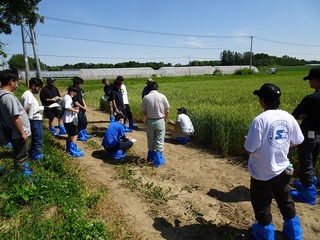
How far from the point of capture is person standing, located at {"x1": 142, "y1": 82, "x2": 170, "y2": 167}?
4965mm

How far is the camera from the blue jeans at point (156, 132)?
199 inches

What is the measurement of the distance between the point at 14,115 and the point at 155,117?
244cm

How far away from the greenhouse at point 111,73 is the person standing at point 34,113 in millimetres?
44985

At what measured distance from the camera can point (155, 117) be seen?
501 centimetres

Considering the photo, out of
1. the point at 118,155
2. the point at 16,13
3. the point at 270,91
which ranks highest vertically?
the point at 16,13

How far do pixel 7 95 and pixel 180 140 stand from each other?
440cm

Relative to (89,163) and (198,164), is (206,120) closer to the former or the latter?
(198,164)

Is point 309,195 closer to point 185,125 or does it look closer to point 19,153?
point 185,125

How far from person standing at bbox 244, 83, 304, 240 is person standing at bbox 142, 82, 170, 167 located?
8.34 feet

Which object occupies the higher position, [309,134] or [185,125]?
[309,134]

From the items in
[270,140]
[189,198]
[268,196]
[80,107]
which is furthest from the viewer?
[80,107]

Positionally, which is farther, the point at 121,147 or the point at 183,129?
the point at 183,129

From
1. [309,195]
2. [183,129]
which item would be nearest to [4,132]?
[183,129]

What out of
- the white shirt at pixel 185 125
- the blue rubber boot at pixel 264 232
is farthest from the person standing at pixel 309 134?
the white shirt at pixel 185 125
